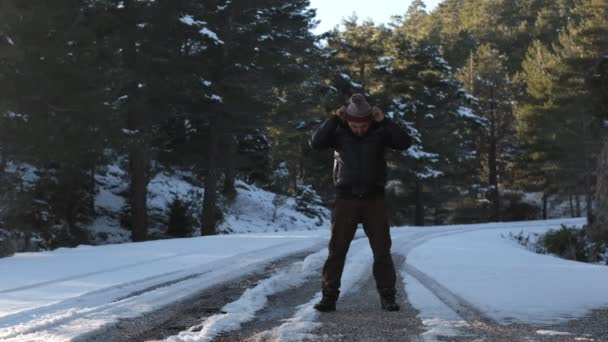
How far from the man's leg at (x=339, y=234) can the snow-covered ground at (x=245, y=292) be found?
0.37 meters

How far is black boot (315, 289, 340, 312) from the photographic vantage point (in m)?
5.09

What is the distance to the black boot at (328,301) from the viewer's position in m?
5.09

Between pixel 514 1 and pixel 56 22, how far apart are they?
69874mm

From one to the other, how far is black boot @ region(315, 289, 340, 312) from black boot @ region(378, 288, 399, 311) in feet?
1.35

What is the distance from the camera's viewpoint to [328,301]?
513cm

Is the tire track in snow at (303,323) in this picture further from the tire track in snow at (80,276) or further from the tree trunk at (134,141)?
the tree trunk at (134,141)

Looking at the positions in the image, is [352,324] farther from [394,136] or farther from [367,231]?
[394,136]

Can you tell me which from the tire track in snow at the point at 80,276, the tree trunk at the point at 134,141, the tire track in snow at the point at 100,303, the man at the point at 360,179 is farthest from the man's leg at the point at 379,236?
the tree trunk at the point at 134,141

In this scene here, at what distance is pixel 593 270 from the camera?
7.82 meters

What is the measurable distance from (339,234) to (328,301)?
0.61m

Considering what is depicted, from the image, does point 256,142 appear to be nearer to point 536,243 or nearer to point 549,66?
point 536,243

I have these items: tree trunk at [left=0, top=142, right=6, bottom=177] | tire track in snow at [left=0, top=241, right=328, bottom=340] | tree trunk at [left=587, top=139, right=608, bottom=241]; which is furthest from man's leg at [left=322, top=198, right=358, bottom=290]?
tree trunk at [left=0, top=142, right=6, bottom=177]

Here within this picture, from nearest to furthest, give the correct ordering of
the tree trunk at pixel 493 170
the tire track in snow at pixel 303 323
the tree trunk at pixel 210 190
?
the tire track in snow at pixel 303 323 → the tree trunk at pixel 210 190 → the tree trunk at pixel 493 170

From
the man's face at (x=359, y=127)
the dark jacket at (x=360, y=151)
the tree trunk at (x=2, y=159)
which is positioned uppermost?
the tree trunk at (x=2, y=159)
